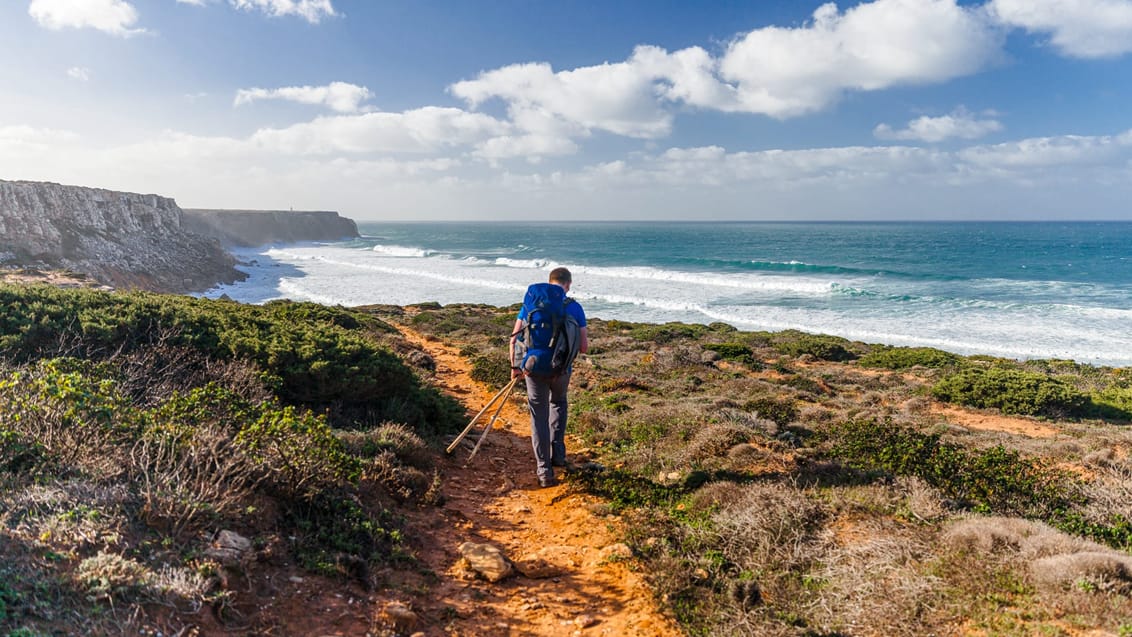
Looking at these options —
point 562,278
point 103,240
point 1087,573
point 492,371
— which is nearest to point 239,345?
point 562,278

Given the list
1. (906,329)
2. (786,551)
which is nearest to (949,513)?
(786,551)

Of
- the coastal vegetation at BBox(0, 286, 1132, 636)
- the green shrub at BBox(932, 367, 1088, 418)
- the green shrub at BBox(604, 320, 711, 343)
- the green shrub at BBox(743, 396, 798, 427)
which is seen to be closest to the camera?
the coastal vegetation at BBox(0, 286, 1132, 636)

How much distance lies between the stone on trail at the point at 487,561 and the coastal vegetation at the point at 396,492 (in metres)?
0.48

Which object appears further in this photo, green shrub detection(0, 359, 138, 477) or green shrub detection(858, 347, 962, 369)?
green shrub detection(858, 347, 962, 369)

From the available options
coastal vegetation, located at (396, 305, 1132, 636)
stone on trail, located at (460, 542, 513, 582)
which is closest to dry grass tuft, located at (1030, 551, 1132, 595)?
coastal vegetation, located at (396, 305, 1132, 636)

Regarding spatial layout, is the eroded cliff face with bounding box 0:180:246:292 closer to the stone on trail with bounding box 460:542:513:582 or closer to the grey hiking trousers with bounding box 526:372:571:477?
the grey hiking trousers with bounding box 526:372:571:477

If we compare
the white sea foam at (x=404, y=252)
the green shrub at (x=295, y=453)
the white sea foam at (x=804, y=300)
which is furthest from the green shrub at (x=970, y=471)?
the white sea foam at (x=404, y=252)

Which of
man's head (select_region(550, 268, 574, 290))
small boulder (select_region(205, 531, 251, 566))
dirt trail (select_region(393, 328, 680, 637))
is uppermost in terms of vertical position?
man's head (select_region(550, 268, 574, 290))

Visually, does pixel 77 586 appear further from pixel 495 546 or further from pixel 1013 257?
pixel 1013 257

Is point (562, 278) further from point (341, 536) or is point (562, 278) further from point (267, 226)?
point (267, 226)

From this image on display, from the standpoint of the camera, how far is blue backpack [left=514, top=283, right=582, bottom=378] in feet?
17.3

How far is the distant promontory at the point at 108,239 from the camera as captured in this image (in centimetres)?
3391

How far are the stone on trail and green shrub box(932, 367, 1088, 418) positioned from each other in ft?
37.0

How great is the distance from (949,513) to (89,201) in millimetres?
59329
